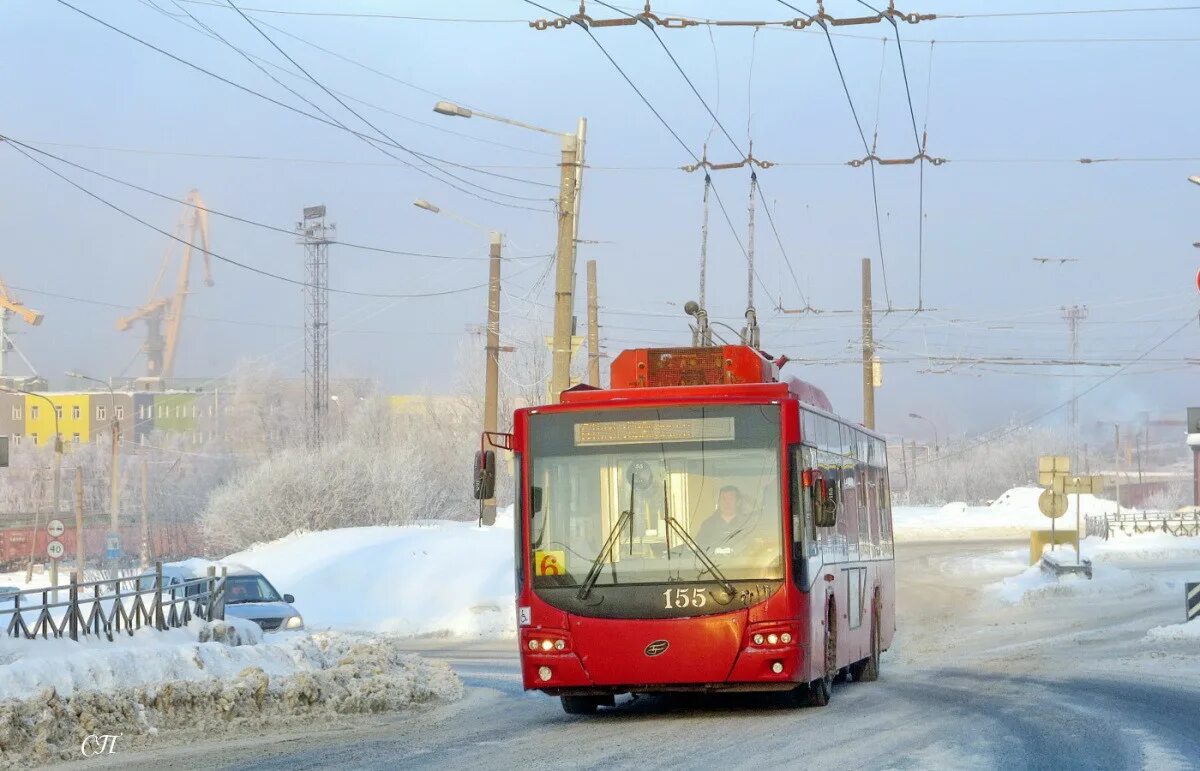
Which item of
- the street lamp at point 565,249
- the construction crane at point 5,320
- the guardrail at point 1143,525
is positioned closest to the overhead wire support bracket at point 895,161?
the street lamp at point 565,249

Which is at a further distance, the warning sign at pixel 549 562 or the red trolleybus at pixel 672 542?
the warning sign at pixel 549 562

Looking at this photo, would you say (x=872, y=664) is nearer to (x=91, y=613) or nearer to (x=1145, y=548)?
(x=91, y=613)

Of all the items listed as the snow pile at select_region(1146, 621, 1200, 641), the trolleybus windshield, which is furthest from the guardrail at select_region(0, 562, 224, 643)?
the snow pile at select_region(1146, 621, 1200, 641)

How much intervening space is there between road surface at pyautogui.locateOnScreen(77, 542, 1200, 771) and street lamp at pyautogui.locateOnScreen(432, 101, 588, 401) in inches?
231

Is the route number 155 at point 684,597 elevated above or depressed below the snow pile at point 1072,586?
above

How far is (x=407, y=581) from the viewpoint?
3747 centimetres

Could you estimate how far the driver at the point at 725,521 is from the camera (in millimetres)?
13781

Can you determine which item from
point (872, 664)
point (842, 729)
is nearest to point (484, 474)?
point (842, 729)

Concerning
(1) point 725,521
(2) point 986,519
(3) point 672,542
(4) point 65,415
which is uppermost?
(4) point 65,415

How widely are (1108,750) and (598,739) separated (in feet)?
12.0

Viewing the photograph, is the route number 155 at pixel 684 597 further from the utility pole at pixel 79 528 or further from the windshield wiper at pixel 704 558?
the utility pole at pixel 79 528

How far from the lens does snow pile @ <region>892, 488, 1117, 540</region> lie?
74.5m

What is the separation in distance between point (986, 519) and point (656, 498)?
236ft

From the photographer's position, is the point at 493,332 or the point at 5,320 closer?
the point at 493,332
